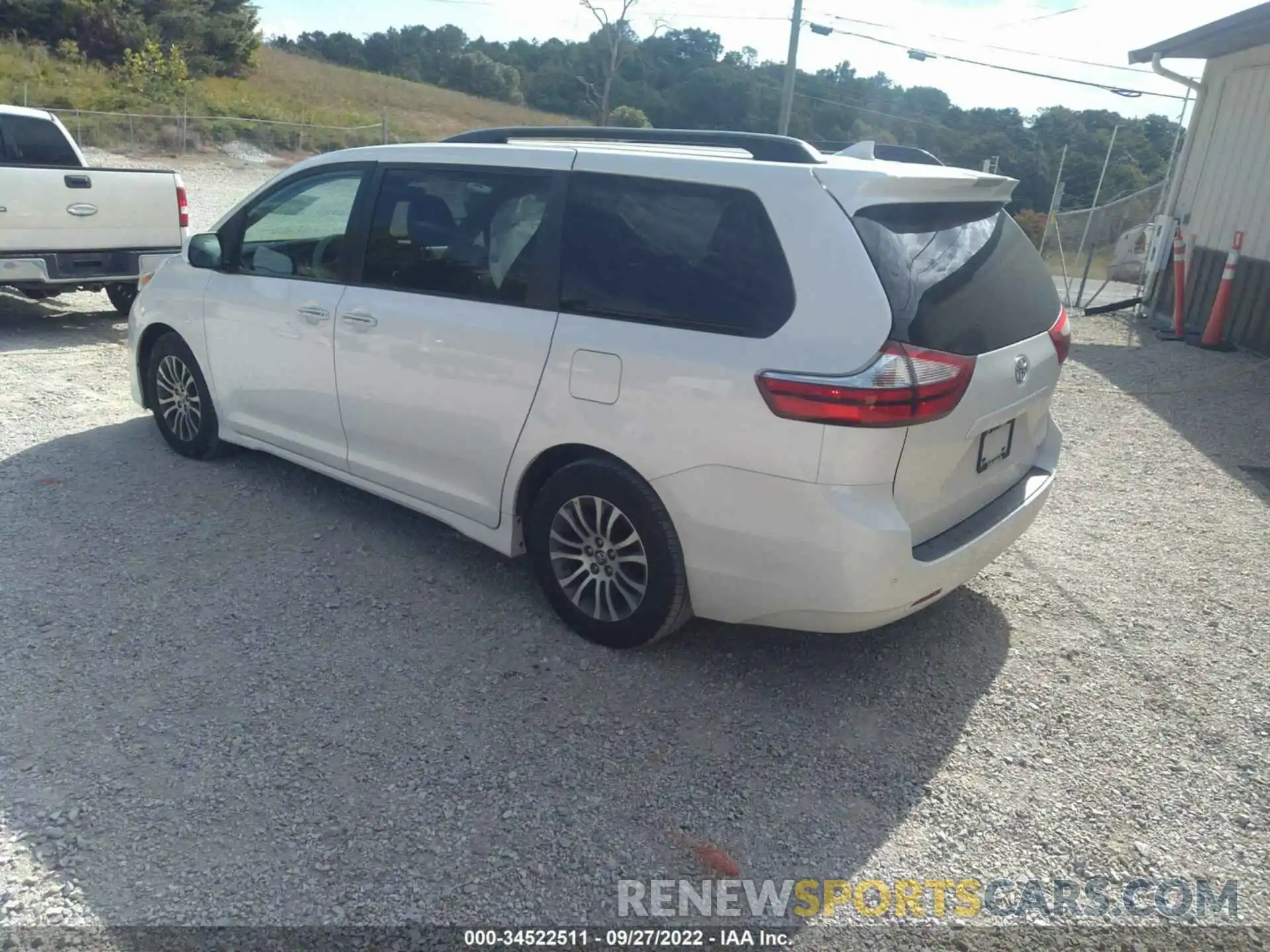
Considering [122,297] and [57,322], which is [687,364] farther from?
[122,297]

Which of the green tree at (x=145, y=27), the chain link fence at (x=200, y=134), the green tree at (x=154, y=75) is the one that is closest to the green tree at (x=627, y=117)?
the chain link fence at (x=200, y=134)

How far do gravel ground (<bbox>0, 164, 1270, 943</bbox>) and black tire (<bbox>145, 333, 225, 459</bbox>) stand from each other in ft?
1.38

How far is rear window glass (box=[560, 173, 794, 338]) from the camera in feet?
10.7

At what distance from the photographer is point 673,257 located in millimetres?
3498

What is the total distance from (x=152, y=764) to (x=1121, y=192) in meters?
18.9

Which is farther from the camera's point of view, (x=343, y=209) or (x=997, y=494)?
(x=343, y=209)

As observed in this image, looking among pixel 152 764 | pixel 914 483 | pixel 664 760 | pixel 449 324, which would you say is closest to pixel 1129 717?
Answer: pixel 914 483

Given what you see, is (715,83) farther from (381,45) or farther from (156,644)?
(156,644)

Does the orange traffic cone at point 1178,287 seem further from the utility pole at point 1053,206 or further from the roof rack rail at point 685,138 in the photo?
the roof rack rail at point 685,138

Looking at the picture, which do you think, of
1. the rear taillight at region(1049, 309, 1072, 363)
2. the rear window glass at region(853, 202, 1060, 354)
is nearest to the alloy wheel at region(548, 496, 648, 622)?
the rear window glass at region(853, 202, 1060, 354)

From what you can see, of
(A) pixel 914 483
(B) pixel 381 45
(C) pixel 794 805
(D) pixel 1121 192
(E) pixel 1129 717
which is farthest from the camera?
(B) pixel 381 45

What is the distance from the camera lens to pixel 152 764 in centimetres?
306

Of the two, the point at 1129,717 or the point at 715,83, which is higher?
the point at 715,83

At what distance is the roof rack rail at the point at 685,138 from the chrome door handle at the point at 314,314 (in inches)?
38.5
